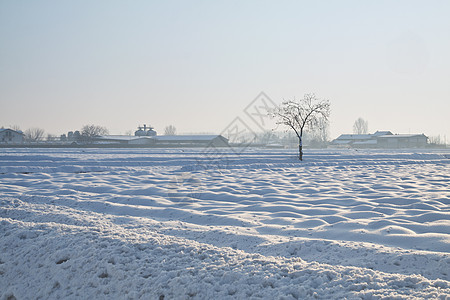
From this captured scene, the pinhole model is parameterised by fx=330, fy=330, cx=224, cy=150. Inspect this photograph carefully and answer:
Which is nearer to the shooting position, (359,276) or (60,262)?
(359,276)

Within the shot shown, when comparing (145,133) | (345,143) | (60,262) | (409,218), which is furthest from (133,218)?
(345,143)

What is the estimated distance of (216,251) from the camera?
448 cm

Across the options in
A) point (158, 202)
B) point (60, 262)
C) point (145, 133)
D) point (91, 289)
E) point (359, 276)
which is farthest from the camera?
point (145, 133)

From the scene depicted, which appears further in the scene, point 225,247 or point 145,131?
point 145,131

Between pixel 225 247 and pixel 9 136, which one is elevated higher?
pixel 9 136

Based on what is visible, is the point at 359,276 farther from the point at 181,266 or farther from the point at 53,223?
the point at 53,223

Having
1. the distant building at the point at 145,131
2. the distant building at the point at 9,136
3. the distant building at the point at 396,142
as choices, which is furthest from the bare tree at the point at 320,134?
the distant building at the point at 9,136

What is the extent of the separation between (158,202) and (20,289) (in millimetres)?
4132

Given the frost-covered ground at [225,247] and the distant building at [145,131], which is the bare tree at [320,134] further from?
the distant building at [145,131]

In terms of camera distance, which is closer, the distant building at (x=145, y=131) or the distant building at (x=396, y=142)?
the distant building at (x=396, y=142)

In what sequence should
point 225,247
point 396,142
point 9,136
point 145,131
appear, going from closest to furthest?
point 225,247, point 9,136, point 396,142, point 145,131

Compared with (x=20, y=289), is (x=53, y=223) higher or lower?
higher

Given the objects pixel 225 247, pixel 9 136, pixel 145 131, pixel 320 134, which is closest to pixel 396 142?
pixel 320 134

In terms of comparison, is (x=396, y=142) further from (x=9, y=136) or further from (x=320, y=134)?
(x=9, y=136)
